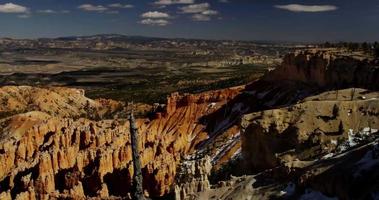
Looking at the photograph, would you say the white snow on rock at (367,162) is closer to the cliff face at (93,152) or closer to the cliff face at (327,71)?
the cliff face at (93,152)

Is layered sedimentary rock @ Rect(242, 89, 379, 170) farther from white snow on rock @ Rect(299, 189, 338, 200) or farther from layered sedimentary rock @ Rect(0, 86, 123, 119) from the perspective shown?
layered sedimentary rock @ Rect(0, 86, 123, 119)

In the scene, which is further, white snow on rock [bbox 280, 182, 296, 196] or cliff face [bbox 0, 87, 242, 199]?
cliff face [bbox 0, 87, 242, 199]

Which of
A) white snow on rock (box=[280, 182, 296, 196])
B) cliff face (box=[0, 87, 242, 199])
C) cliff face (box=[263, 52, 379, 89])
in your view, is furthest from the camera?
cliff face (box=[263, 52, 379, 89])

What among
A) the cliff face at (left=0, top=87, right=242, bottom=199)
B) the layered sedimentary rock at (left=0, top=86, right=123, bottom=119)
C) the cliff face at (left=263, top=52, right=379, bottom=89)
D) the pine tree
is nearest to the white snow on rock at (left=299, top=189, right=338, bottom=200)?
the pine tree

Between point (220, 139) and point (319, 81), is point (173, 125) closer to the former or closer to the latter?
point (220, 139)

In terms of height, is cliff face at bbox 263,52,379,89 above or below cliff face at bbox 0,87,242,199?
above

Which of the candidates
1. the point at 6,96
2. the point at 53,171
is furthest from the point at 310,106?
the point at 6,96

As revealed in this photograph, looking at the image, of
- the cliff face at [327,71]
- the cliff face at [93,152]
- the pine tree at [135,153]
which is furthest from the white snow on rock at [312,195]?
the cliff face at [327,71]
